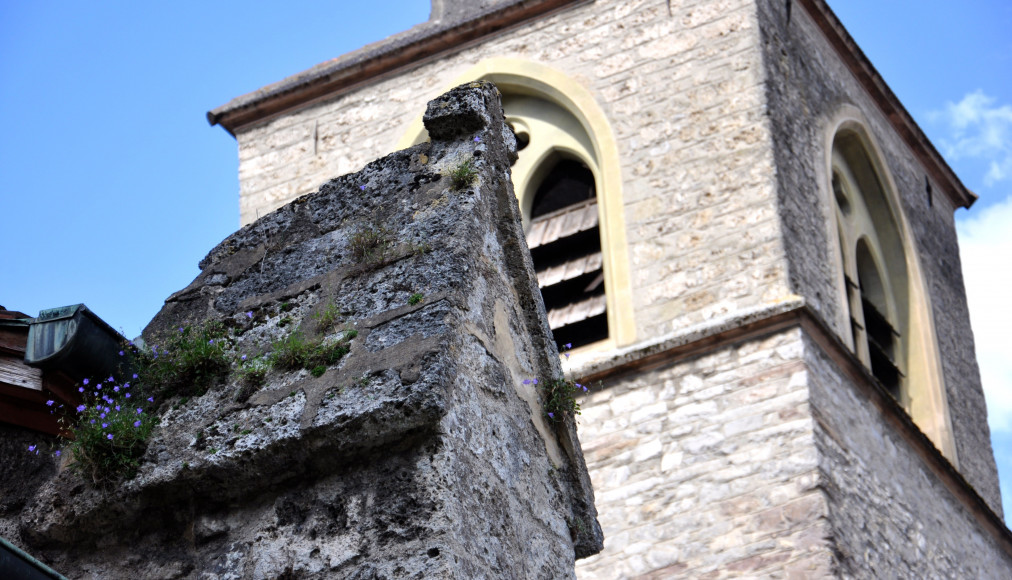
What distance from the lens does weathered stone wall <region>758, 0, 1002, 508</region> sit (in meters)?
12.0

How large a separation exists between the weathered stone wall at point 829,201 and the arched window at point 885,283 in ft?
0.74

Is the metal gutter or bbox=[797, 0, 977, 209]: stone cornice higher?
bbox=[797, 0, 977, 209]: stone cornice

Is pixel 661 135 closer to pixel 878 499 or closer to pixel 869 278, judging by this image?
pixel 869 278

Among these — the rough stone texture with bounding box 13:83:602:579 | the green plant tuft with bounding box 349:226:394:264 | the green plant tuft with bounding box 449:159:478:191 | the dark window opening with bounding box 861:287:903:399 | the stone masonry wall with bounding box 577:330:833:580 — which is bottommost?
the rough stone texture with bounding box 13:83:602:579

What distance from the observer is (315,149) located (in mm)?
14570

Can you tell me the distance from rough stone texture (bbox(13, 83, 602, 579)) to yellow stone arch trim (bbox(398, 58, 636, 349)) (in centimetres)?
785

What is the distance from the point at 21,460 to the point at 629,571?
704 cm

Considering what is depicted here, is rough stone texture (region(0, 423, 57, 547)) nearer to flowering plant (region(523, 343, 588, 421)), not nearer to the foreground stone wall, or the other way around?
flowering plant (region(523, 343, 588, 421))

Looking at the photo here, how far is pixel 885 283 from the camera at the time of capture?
14.2 metres

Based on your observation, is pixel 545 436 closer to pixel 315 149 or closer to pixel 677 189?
pixel 677 189

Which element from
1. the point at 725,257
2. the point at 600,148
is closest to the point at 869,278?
the point at 600,148

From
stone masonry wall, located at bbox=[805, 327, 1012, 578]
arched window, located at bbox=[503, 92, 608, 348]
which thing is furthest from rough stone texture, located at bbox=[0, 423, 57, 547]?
arched window, located at bbox=[503, 92, 608, 348]

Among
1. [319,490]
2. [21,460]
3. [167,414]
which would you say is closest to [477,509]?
[319,490]

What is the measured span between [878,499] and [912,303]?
3585 millimetres
